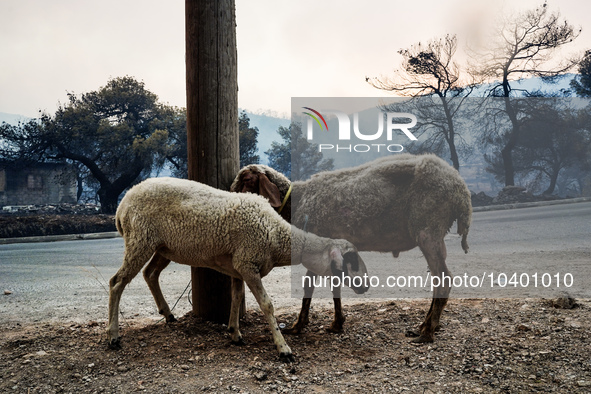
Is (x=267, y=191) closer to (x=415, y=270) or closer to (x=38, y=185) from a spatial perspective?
(x=415, y=270)

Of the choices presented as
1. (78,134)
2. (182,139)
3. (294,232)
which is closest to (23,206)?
(78,134)

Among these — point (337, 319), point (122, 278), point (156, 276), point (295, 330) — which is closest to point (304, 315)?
point (295, 330)

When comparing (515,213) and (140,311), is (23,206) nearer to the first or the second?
(140,311)

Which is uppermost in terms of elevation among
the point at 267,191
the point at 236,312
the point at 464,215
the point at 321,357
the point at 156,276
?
the point at 267,191

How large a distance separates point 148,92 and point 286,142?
284 inches

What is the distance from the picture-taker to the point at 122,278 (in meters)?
4.23

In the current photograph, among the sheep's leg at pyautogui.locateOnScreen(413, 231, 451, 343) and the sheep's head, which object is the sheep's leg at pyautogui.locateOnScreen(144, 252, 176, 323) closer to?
the sheep's head

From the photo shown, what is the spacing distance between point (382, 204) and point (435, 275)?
0.86m

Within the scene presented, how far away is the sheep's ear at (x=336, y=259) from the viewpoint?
3936mm

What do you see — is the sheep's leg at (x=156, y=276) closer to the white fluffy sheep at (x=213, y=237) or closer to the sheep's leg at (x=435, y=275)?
the white fluffy sheep at (x=213, y=237)

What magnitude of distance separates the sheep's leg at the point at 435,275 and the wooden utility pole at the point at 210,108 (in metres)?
2.05

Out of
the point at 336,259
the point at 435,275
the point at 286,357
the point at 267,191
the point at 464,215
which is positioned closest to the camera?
Result: the point at 286,357

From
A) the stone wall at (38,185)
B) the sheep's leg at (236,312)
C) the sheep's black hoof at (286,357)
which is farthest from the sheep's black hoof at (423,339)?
the stone wall at (38,185)

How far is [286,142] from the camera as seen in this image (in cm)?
2050
